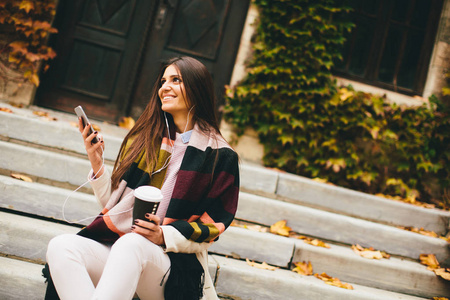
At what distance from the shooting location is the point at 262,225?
2.81 m

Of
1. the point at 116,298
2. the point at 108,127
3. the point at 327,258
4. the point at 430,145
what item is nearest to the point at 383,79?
the point at 430,145

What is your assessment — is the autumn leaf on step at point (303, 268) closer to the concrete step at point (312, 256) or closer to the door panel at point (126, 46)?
the concrete step at point (312, 256)

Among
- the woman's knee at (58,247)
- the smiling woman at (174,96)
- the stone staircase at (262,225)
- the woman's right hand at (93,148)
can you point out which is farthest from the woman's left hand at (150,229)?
the stone staircase at (262,225)

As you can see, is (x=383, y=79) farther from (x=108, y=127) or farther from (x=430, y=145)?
(x=108, y=127)

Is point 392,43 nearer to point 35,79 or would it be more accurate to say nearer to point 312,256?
point 312,256

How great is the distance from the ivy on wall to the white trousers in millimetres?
2708

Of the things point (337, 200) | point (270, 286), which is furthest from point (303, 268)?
point (337, 200)

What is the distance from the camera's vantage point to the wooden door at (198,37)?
422 centimetres

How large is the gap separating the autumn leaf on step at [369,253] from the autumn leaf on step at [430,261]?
300 mm

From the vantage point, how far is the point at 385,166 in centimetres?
406

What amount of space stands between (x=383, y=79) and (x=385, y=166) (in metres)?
1.24

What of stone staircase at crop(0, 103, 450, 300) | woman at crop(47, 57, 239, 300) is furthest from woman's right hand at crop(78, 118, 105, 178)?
stone staircase at crop(0, 103, 450, 300)

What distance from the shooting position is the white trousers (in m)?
1.32

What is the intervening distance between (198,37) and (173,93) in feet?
8.88
